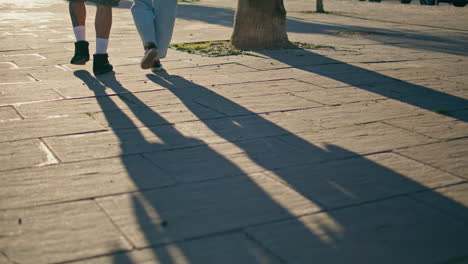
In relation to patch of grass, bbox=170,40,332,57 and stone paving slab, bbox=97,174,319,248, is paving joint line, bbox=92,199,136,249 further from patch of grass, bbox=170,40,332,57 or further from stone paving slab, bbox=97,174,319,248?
patch of grass, bbox=170,40,332,57

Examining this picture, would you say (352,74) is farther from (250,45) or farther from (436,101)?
(250,45)

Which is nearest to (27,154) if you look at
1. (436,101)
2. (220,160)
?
(220,160)

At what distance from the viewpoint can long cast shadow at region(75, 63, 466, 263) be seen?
279 centimetres

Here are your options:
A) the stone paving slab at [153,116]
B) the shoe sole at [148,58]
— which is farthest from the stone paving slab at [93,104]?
the shoe sole at [148,58]

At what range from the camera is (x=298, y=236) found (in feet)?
9.17

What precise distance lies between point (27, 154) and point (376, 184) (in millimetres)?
2169

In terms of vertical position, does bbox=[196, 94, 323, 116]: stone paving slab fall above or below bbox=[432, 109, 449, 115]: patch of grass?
above

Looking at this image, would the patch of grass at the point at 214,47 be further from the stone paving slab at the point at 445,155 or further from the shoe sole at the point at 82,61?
the stone paving slab at the point at 445,155

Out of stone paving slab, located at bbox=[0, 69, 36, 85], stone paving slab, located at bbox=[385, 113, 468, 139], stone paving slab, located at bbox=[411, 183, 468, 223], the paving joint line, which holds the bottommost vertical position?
stone paving slab, located at bbox=[385, 113, 468, 139]

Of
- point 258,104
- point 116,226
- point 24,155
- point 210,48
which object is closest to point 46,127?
point 24,155

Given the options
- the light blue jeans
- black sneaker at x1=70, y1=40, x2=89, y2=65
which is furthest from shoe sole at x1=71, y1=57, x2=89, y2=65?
the light blue jeans

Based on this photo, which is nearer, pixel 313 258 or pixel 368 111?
pixel 313 258

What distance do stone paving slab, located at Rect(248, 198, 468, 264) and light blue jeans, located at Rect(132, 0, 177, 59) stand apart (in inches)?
155

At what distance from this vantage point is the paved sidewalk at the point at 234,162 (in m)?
2.72
